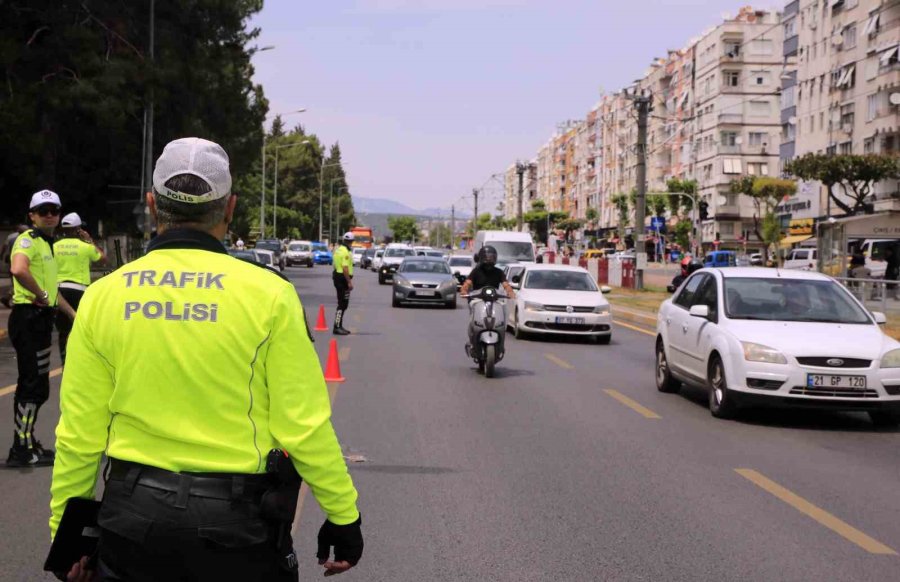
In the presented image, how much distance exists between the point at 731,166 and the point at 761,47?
10346mm

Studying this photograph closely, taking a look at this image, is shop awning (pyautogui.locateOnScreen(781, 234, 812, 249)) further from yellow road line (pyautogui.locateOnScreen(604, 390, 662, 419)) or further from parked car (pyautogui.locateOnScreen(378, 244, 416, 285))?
yellow road line (pyautogui.locateOnScreen(604, 390, 662, 419))

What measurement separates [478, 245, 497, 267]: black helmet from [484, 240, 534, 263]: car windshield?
87.6 ft

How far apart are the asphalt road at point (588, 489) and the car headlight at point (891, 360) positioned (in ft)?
2.16

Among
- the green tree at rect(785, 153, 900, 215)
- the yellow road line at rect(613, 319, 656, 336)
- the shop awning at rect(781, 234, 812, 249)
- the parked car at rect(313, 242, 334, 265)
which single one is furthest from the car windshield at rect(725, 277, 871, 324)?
the parked car at rect(313, 242, 334, 265)

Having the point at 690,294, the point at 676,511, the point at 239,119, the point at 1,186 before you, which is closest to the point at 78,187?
the point at 1,186

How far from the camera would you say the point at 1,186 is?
122 ft

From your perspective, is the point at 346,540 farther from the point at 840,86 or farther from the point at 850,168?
the point at 840,86

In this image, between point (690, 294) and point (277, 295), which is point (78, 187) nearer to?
point (690, 294)

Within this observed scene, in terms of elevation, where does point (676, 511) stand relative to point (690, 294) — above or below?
below

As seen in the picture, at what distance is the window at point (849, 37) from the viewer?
6362 cm

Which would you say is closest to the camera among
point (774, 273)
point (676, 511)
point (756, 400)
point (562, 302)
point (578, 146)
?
point (676, 511)

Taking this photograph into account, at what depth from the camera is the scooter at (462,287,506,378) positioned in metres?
Answer: 14.2

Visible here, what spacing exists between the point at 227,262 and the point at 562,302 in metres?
18.0

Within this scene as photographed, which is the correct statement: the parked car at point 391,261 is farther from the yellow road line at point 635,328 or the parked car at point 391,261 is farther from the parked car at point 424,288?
the yellow road line at point 635,328
